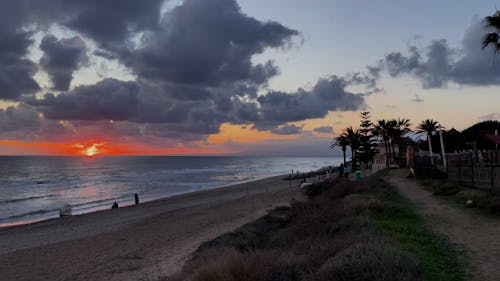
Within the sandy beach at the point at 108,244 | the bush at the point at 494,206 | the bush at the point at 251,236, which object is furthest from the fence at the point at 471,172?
the sandy beach at the point at 108,244

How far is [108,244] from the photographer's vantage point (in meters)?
17.1

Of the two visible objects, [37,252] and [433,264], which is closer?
[433,264]

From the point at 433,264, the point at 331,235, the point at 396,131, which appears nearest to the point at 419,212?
the point at 331,235

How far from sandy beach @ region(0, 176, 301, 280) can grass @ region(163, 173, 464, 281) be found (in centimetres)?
235

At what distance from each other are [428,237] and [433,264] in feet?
9.07

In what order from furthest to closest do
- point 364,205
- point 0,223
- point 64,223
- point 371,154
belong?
1. point 371,154
2. point 0,223
3. point 64,223
4. point 364,205

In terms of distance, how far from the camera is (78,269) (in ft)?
42.5

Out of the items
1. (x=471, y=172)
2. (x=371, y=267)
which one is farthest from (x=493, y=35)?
(x=371, y=267)

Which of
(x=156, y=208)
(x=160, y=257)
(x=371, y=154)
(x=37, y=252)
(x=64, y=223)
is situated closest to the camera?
(x=160, y=257)

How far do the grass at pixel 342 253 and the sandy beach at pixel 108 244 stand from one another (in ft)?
7.70

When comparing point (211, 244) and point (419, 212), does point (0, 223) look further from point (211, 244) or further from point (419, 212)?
point (419, 212)

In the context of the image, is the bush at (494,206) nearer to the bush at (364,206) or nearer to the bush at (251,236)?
the bush at (364,206)

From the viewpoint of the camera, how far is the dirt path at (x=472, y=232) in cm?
720

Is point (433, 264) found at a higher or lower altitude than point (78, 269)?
higher
